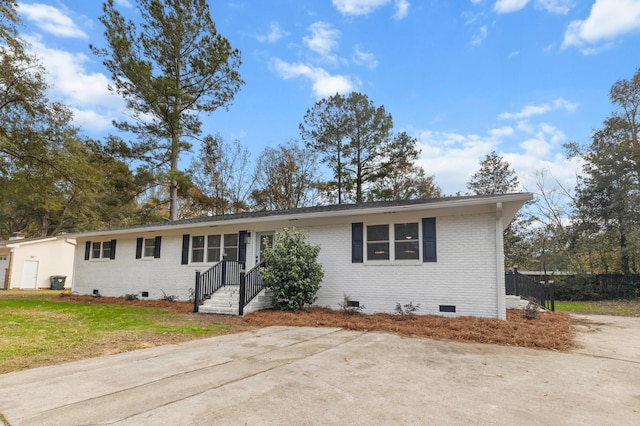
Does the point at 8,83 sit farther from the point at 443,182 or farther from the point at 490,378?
the point at 443,182

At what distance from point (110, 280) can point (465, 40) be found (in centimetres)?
1738

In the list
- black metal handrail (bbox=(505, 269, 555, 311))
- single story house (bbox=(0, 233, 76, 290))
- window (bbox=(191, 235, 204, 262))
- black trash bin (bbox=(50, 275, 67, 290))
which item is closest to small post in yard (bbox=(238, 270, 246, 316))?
window (bbox=(191, 235, 204, 262))

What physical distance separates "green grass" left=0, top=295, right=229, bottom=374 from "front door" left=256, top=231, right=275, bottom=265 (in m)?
3.04

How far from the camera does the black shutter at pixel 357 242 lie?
10039 millimetres

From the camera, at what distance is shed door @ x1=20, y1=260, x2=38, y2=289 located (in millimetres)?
21453

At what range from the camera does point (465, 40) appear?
13.1m

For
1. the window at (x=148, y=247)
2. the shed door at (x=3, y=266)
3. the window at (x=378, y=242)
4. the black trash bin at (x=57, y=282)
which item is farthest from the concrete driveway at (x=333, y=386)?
the shed door at (x=3, y=266)

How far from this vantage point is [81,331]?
741 cm

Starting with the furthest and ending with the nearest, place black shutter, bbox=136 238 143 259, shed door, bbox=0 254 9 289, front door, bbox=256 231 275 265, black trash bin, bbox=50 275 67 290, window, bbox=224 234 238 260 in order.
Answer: black trash bin, bbox=50 275 67 290 < shed door, bbox=0 254 9 289 < black shutter, bbox=136 238 143 259 < window, bbox=224 234 238 260 < front door, bbox=256 231 275 265

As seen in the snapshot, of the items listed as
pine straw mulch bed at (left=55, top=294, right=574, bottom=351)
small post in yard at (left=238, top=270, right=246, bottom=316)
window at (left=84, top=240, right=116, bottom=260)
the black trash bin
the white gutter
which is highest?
the white gutter

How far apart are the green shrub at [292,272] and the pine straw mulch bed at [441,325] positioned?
1.43ft

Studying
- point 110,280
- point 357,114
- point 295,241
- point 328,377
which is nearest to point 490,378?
point 328,377

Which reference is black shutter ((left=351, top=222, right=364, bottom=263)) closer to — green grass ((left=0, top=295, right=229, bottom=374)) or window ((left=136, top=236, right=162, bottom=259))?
green grass ((left=0, top=295, right=229, bottom=374))

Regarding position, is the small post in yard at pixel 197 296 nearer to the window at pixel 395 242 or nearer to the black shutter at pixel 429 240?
the window at pixel 395 242
